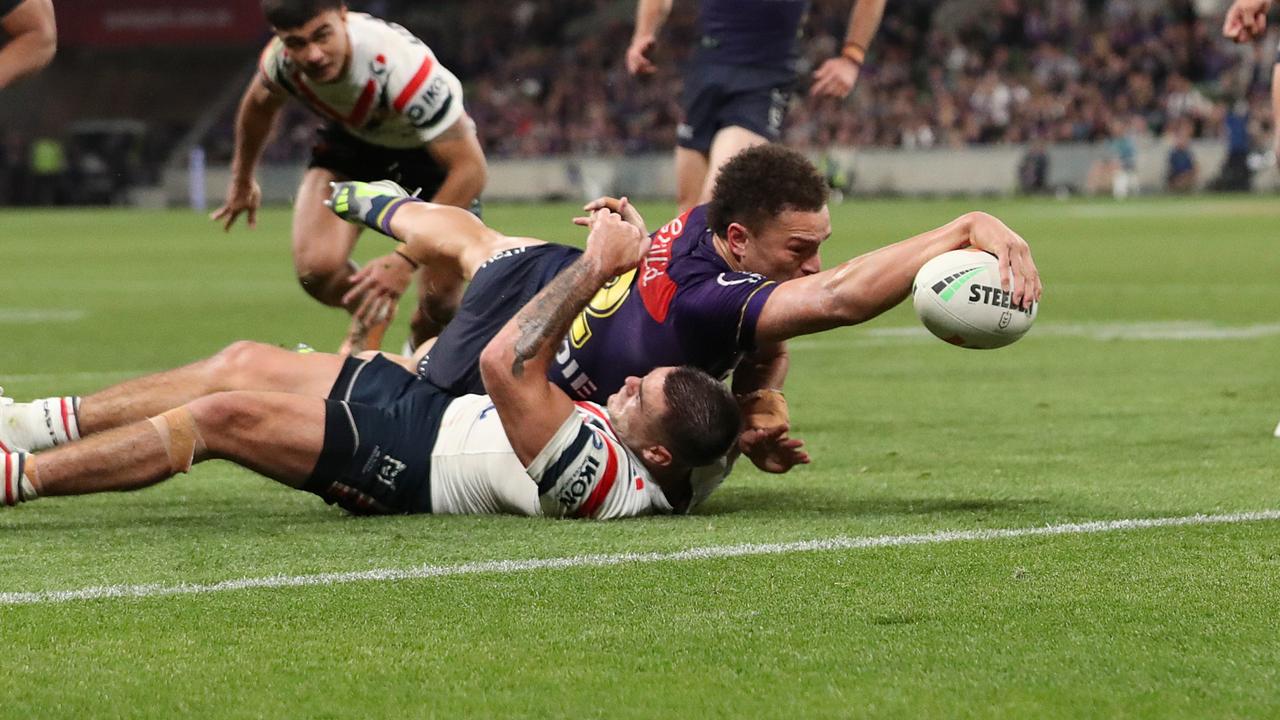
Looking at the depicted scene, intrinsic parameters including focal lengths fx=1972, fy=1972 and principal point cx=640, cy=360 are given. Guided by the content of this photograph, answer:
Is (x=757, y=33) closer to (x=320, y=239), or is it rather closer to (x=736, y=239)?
(x=320, y=239)

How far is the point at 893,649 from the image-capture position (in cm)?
390

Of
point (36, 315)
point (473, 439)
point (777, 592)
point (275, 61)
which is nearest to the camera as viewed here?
point (777, 592)

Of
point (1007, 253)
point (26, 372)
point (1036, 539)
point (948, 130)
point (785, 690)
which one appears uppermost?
point (1007, 253)

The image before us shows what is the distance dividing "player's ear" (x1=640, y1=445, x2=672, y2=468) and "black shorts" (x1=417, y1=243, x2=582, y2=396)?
0.63 metres

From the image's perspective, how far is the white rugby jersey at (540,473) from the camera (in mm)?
5523

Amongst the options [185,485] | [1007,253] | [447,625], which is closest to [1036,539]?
[1007,253]

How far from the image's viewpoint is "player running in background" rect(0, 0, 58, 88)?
8.05 m

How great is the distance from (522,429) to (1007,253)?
1394mm

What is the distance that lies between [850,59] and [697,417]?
510cm

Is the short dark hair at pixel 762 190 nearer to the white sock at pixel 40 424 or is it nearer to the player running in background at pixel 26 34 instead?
the white sock at pixel 40 424

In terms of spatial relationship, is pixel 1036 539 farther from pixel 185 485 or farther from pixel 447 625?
pixel 185 485

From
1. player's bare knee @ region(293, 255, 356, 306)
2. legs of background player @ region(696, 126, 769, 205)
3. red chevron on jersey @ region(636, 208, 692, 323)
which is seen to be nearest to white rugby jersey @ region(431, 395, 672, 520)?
red chevron on jersey @ region(636, 208, 692, 323)

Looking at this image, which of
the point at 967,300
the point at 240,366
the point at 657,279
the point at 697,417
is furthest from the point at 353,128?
the point at 967,300

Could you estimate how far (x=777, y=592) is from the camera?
14.7 ft
